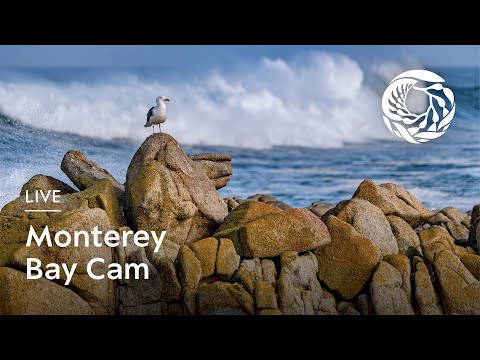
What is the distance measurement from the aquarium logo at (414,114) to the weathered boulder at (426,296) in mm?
4114

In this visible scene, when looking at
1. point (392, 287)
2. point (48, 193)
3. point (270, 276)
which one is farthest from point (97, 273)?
point (392, 287)

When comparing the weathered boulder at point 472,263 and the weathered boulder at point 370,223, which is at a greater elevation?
the weathered boulder at point 370,223

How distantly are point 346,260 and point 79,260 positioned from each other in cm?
663

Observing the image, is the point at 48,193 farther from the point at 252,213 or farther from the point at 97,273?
the point at 252,213

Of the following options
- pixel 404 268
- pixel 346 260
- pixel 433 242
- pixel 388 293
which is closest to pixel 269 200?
pixel 433 242

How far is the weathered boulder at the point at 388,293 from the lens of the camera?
2139 cm

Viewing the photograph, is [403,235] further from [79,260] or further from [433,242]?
[79,260]

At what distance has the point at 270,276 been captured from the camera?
2180cm

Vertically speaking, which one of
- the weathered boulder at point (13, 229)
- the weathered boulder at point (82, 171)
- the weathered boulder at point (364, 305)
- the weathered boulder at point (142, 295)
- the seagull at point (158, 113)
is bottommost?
the weathered boulder at point (364, 305)

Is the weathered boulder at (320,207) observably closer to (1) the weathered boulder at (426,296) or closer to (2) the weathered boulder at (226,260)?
(2) the weathered boulder at (226,260)

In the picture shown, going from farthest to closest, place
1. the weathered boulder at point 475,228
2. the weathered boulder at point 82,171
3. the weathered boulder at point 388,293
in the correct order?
the weathered boulder at point 82,171, the weathered boulder at point 475,228, the weathered boulder at point 388,293

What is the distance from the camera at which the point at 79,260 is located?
70.0 feet

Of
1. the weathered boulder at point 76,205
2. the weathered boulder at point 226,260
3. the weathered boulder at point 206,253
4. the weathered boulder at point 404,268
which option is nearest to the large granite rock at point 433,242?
the weathered boulder at point 404,268

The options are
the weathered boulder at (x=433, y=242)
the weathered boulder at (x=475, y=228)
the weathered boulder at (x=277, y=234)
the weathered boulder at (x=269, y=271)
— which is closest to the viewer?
the weathered boulder at (x=269, y=271)
